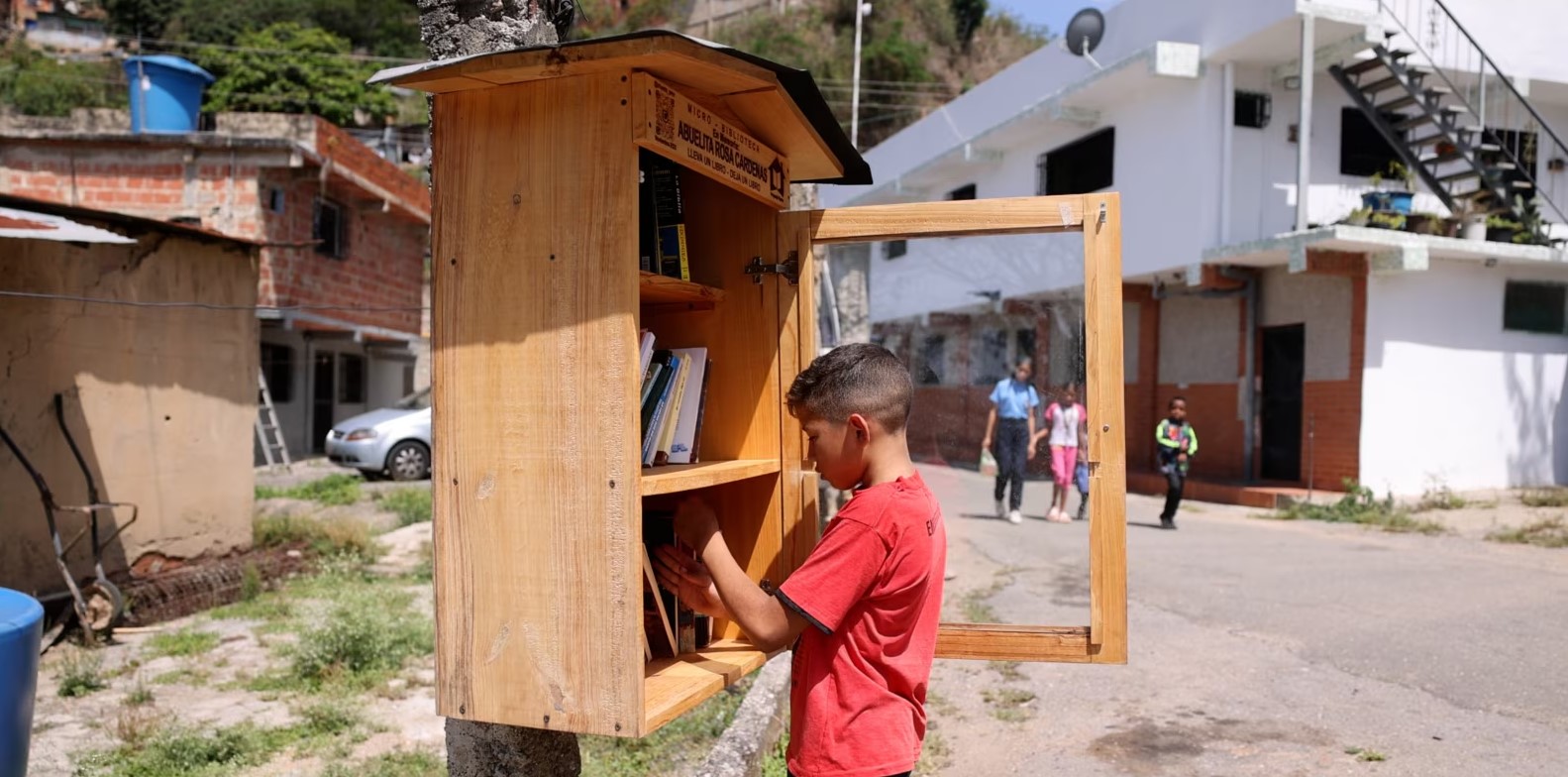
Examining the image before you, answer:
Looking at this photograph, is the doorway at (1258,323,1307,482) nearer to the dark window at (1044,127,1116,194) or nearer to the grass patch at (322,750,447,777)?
the dark window at (1044,127,1116,194)

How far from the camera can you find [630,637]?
7.58 ft

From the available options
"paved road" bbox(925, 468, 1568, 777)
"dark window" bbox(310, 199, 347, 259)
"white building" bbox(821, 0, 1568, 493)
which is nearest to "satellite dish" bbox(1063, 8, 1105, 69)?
"white building" bbox(821, 0, 1568, 493)

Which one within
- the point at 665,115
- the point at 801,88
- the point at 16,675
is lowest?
the point at 16,675

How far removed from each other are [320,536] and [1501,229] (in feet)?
48.5

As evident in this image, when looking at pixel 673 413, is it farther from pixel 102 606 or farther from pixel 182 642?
pixel 102 606

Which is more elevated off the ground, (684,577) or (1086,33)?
(1086,33)

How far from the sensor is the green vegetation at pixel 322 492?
13.9m

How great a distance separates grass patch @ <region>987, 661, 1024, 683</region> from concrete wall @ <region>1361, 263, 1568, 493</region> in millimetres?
9674

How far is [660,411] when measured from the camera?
9.44ft

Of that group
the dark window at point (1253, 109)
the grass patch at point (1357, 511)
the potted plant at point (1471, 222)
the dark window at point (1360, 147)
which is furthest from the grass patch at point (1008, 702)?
the dark window at point (1360, 147)

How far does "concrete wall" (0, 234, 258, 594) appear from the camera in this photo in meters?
7.27

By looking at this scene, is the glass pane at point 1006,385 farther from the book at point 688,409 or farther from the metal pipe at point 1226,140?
the metal pipe at point 1226,140

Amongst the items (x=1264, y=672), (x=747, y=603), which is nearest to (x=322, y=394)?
(x=1264, y=672)

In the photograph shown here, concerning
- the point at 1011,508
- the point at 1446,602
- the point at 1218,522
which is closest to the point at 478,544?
the point at 1011,508
